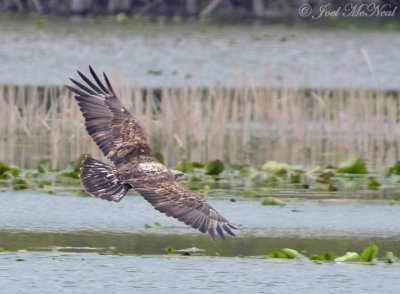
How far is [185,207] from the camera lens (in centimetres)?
775

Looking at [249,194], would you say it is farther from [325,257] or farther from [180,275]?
[180,275]

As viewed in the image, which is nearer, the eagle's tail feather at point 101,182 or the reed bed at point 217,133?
the eagle's tail feather at point 101,182

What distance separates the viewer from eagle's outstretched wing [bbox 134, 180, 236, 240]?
753 cm

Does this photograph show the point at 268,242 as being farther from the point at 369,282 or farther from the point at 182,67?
the point at 182,67

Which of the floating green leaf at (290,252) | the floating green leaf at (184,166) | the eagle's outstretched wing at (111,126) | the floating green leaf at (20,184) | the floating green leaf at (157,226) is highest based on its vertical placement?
the eagle's outstretched wing at (111,126)

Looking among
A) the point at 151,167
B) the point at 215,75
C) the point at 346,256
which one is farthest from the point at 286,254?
the point at 215,75

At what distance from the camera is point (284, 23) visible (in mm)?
36000

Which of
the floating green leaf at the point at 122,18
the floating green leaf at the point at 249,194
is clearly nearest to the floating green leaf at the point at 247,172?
the floating green leaf at the point at 249,194

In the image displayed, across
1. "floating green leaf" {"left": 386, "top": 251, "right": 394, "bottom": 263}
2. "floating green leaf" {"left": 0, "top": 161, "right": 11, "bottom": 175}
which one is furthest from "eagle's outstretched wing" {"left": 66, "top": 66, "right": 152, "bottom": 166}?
"floating green leaf" {"left": 0, "top": 161, "right": 11, "bottom": 175}

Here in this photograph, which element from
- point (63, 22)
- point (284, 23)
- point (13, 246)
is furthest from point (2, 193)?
point (284, 23)

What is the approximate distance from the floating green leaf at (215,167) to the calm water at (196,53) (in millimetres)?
7703

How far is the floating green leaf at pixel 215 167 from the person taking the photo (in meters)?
12.9

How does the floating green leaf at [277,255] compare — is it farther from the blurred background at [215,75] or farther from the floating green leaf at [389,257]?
the blurred background at [215,75]

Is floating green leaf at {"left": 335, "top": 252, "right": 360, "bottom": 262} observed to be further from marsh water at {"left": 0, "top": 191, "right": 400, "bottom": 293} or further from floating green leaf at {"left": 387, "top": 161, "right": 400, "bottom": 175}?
floating green leaf at {"left": 387, "top": 161, "right": 400, "bottom": 175}
